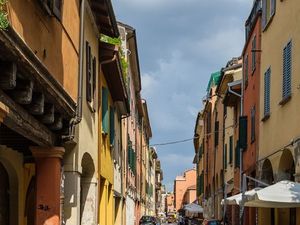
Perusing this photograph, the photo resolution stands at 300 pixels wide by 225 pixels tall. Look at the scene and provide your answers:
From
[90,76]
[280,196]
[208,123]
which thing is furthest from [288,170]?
[208,123]

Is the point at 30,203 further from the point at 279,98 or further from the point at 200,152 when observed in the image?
the point at 200,152

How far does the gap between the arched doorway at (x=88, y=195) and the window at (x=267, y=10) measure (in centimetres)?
713

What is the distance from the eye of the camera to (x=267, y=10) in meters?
20.3

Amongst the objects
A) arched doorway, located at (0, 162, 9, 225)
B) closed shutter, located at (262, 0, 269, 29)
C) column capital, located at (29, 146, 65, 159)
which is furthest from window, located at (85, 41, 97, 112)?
closed shutter, located at (262, 0, 269, 29)

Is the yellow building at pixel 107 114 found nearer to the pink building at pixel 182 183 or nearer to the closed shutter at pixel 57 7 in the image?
the closed shutter at pixel 57 7

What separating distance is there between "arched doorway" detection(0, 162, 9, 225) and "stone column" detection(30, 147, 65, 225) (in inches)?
65.4

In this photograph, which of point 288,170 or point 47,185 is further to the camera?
point 288,170

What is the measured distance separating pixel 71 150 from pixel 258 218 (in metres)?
9.74

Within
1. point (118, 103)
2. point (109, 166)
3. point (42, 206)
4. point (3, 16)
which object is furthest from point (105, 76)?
point (3, 16)

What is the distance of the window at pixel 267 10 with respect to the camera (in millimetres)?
18897

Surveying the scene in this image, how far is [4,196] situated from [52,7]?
14.9 ft

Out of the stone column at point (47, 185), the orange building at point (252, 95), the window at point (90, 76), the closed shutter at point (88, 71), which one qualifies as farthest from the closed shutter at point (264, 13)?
the stone column at point (47, 185)

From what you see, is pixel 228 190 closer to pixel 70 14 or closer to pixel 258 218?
pixel 258 218

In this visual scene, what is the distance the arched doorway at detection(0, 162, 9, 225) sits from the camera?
12711 mm
